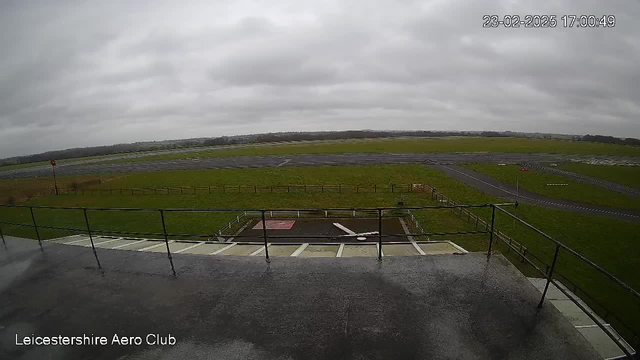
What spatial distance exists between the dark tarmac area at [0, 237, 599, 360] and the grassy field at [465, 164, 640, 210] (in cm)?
3241

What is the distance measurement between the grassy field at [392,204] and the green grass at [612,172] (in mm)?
22346

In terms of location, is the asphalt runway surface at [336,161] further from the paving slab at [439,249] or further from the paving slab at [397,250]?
the paving slab at [397,250]

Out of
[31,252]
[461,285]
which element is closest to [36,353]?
[31,252]

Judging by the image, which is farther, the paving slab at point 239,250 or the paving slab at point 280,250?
the paving slab at point 239,250

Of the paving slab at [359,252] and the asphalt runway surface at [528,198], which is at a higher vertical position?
the paving slab at [359,252]

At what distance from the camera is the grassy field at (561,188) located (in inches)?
1041

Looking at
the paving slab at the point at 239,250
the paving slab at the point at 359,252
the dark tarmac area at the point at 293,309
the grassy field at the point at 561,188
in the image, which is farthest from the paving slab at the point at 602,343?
the grassy field at the point at 561,188

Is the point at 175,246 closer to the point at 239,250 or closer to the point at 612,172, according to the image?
the point at 239,250

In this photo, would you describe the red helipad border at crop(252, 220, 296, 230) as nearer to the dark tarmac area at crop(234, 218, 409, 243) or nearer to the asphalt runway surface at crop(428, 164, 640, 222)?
the dark tarmac area at crop(234, 218, 409, 243)

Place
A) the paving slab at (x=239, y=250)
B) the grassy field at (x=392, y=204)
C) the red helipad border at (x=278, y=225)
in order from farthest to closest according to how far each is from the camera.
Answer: the red helipad border at (x=278, y=225) → the grassy field at (x=392, y=204) → the paving slab at (x=239, y=250)

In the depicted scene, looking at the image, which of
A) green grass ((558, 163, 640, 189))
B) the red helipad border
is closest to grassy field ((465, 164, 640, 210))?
green grass ((558, 163, 640, 189))

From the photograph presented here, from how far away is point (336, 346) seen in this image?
320cm

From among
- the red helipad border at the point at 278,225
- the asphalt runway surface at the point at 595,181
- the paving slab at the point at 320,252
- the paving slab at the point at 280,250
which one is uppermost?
the paving slab at the point at 320,252

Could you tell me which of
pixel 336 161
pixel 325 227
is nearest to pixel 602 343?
pixel 325 227
